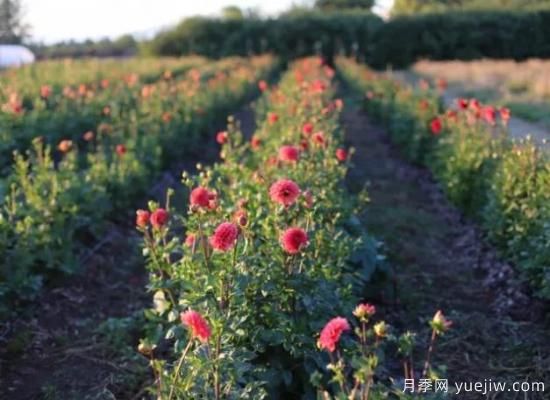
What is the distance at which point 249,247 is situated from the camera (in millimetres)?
3381

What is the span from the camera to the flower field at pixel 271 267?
10.2 feet

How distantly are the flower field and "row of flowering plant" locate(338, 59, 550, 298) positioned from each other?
23 mm

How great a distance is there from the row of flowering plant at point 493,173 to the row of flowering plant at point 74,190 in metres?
2.96

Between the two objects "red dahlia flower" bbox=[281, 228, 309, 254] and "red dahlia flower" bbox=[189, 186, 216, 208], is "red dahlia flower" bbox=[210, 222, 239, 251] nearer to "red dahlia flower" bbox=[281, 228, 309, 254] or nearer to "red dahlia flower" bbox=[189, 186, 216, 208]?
"red dahlia flower" bbox=[281, 228, 309, 254]

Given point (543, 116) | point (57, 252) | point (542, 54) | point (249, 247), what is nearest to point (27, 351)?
point (57, 252)

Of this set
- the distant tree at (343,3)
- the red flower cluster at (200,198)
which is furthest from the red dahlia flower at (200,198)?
the distant tree at (343,3)

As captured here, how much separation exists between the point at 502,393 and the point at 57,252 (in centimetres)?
313

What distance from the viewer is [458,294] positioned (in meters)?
5.68

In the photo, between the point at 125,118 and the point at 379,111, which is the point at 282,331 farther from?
the point at 379,111

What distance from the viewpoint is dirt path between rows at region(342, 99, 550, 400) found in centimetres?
445

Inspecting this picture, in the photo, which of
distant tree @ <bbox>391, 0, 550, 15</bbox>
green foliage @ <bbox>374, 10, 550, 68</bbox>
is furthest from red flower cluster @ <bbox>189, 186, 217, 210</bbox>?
distant tree @ <bbox>391, 0, 550, 15</bbox>

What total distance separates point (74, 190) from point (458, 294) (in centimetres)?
301

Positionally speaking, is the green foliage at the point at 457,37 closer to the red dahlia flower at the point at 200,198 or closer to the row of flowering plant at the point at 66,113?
the row of flowering plant at the point at 66,113

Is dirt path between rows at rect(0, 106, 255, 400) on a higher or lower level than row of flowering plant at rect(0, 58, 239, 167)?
lower
